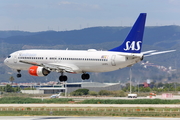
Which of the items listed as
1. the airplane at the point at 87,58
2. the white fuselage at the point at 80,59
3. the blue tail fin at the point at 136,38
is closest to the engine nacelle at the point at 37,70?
the airplane at the point at 87,58

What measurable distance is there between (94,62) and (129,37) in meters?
7.32

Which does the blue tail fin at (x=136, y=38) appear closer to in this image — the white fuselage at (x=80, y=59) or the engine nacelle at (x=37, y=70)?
the white fuselage at (x=80, y=59)

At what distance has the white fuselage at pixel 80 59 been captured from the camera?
3388 inches

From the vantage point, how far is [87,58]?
289ft

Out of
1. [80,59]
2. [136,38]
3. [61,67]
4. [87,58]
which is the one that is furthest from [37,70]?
[136,38]

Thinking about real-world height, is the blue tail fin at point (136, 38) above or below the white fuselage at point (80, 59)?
above

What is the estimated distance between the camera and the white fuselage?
Answer: 86.1m

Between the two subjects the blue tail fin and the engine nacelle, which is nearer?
the blue tail fin

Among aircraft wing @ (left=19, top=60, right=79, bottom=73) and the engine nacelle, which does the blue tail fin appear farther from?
the engine nacelle

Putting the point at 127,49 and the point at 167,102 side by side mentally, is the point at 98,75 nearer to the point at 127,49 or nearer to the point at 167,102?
the point at 167,102

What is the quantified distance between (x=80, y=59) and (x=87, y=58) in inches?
56.6

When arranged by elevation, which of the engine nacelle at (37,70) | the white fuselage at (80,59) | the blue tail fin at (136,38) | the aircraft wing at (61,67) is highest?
the blue tail fin at (136,38)

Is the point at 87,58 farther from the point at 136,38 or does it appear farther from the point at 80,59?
the point at 136,38

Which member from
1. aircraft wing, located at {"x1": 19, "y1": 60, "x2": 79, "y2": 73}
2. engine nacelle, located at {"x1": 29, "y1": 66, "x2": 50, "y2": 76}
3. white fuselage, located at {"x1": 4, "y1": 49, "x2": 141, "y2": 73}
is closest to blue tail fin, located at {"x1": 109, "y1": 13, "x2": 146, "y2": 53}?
white fuselage, located at {"x1": 4, "y1": 49, "x2": 141, "y2": 73}
